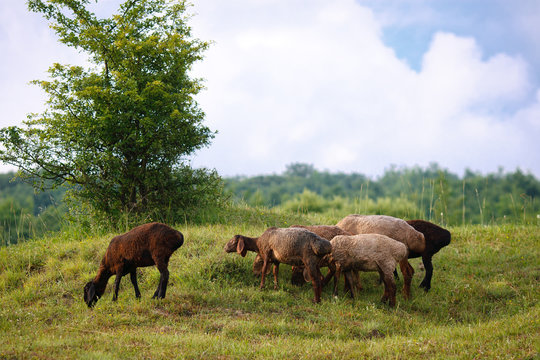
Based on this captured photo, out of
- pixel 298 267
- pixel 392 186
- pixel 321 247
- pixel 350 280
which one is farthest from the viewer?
pixel 392 186

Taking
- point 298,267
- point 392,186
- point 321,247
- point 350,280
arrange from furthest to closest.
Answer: point 392,186 → point 298,267 → point 350,280 → point 321,247

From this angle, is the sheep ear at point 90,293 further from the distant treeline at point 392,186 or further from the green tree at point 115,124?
the distant treeline at point 392,186

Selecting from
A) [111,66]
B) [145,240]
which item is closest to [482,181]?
[111,66]

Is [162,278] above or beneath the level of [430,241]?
beneath

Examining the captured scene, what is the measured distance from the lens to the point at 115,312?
8727 millimetres


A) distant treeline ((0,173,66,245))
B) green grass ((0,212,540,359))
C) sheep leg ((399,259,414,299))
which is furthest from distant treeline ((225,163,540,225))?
sheep leg ((399,259,414,299))

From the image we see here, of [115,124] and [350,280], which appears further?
[115,124]

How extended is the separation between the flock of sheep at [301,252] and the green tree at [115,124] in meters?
6.23

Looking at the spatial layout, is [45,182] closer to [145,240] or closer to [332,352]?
[145,240]

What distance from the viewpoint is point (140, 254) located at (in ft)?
29.1

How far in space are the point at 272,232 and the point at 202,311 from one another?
2.05 metres

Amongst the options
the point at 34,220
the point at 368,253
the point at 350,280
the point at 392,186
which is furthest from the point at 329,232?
the point at 392,186

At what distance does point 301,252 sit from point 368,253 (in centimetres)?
128

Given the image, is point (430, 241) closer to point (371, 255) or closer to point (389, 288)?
point (389, 288)
